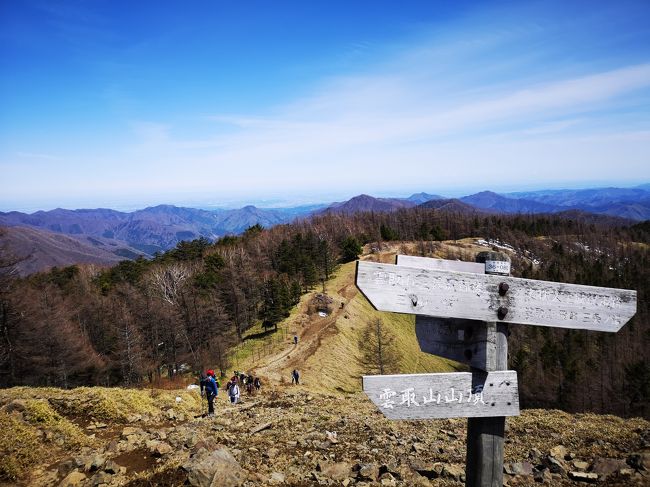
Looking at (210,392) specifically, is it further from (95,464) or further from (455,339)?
(455,339)

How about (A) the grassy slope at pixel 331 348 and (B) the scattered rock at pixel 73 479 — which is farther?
(A) the grassy slope at pixel 331 348

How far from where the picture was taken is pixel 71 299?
42594 mm

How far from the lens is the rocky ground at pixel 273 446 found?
24.4ft

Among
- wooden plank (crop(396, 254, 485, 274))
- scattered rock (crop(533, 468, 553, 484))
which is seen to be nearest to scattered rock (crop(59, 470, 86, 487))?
wooden plank (crop(396, 254, 485, 274))

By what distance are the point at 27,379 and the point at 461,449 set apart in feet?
112

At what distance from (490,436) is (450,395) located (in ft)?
1.81

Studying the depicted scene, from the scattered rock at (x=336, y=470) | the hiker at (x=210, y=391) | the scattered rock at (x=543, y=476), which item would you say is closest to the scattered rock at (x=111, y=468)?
the scattered rock at (x=336, y=470)

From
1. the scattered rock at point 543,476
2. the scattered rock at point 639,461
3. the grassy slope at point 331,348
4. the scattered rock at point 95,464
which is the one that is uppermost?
the scattered rock at point 95,464

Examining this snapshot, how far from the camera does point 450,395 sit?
3.47 m

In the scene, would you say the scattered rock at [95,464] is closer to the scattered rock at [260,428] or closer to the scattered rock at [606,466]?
the scattered rock at [260,428]

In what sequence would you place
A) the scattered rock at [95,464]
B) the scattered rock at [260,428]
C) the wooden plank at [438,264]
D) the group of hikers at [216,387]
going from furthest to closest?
the group of hikers at [216,387] → the scattered rock at [260,428] → the scattered rock at [95,464] → the wooden plank at [438,264]

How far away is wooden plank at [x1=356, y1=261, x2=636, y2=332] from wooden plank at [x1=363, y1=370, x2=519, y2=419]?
606 millimetres

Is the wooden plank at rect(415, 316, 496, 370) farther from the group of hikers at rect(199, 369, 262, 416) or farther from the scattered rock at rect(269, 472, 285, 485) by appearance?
the group of hikers at rect(199, 369, 262, 416)

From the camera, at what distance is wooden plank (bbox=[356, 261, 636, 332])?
3.14 meters
